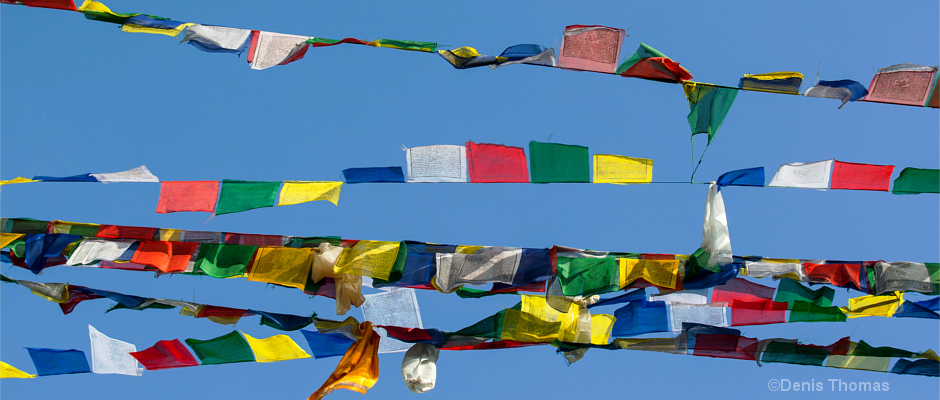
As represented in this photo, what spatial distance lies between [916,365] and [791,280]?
1.25 m

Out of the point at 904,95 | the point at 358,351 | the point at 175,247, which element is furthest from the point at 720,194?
the point at 175,247

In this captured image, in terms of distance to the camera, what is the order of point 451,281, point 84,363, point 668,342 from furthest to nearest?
1. point 84,363
2. point 668,342
3. point 451,281

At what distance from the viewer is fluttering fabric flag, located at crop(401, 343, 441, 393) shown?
5.46 meters

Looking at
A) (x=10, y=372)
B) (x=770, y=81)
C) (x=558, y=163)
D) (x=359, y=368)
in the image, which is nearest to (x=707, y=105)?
(x=770, y=81)

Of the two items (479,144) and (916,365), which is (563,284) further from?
(916,365)

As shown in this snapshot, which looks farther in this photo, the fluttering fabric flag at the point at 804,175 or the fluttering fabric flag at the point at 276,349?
the fluttering fabric flag at the point at 276,349

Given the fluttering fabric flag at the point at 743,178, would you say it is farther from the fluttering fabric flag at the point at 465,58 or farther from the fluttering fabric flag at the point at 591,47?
the fluttering fabric flag at the point at 465,58

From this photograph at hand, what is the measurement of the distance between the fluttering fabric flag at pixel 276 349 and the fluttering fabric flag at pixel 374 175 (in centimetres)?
136

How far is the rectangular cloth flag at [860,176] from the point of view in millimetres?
5785

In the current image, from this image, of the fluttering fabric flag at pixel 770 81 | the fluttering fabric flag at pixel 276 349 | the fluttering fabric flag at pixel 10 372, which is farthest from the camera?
the fluttering fabric flag at pixel 10 372

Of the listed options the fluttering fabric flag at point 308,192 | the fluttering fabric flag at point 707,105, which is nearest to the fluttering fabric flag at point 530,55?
the fluttering fabric flag at point 707,105

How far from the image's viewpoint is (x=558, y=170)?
18.0ft

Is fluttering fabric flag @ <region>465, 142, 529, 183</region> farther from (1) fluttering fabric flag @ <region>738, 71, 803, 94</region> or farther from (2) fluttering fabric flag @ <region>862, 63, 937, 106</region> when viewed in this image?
(2) fluttering fabric flag @ <region>862, 63, 937, 106</region>

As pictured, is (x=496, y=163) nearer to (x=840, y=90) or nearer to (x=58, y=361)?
(x=840, y=90)
